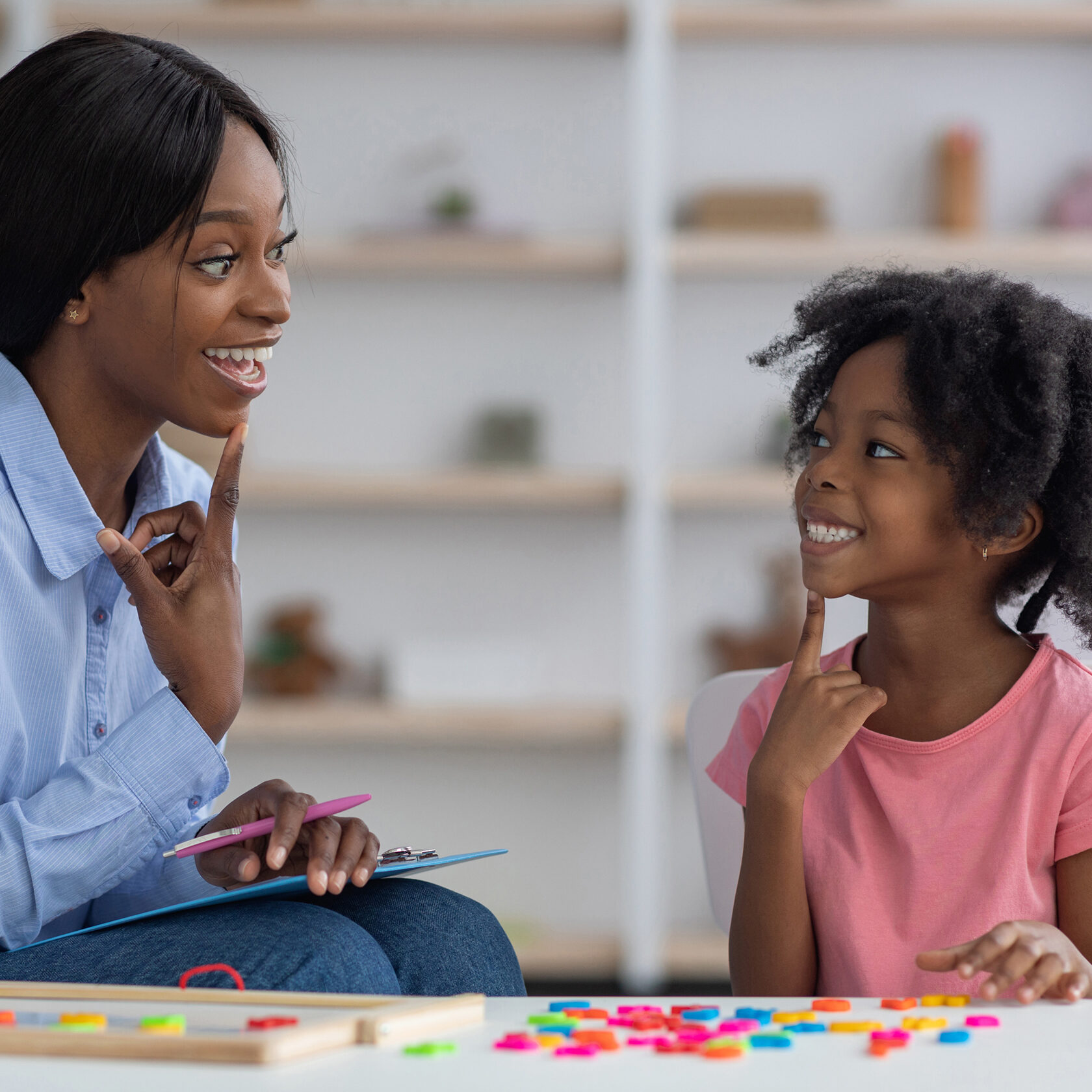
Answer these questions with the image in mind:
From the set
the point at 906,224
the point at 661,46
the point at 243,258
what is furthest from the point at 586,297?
the point at 243,258

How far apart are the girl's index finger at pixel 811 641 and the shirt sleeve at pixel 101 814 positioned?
0.51 m

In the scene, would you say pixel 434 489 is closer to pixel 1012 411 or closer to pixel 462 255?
pixel 462 255

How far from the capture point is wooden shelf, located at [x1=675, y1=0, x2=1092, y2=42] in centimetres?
304

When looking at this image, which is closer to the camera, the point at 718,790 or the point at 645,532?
the point at 718,790

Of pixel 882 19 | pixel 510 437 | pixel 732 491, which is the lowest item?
pixel 732 491

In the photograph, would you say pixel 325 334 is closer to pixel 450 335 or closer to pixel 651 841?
pixel 450 335

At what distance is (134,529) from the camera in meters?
1.25

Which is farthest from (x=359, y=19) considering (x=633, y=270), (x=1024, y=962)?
(x=1024, y=962)

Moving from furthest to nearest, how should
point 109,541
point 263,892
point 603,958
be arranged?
point 603,958 < point 109,541 < point 263,892

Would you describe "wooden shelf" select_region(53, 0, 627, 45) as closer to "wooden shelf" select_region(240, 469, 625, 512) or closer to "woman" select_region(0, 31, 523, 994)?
"wooden shelf" select_region(240, 469, 625, 512)

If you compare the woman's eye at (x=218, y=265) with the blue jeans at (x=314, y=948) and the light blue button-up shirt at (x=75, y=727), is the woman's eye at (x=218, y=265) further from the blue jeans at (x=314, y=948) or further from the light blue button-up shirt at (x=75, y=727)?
the blue jeans at (x=314, y=948)

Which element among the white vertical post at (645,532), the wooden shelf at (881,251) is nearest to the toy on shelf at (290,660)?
the white vertical post at (645,532)

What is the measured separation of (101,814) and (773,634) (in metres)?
2.28

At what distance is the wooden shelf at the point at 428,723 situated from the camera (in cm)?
300
